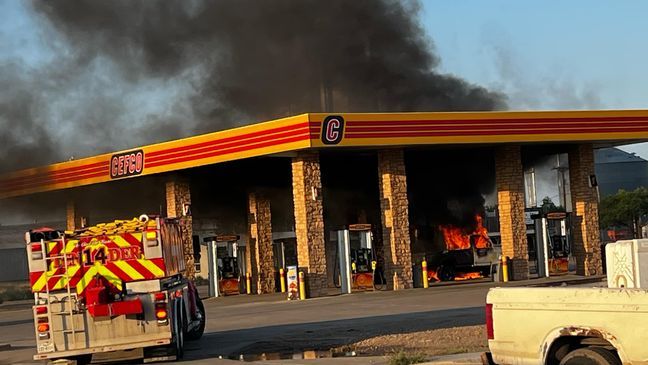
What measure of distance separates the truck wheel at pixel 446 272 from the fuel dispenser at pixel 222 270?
7.47 m

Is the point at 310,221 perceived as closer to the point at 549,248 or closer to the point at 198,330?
the point at 549,248

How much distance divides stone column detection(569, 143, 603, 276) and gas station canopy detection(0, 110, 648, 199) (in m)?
1.15

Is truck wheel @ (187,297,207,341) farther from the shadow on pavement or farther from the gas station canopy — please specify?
the gas station canopy

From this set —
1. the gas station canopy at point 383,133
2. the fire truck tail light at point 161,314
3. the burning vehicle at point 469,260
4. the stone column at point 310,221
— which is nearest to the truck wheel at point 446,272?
the burning vehicle at point 469,260

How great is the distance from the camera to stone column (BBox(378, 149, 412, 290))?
33.6 meters

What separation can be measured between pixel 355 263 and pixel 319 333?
44.6ft

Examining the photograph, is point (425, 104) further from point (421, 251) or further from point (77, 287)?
point (77, 287)

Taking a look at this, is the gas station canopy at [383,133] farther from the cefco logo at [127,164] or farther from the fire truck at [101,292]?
the fire truck at [101,292]

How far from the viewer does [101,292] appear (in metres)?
15.9

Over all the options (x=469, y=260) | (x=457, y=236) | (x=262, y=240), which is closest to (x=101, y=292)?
(x=469, y=260)

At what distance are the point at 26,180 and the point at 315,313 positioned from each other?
805 inches

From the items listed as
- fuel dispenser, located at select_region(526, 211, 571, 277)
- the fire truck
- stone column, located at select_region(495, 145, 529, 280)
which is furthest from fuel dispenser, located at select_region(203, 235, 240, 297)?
the fire truck

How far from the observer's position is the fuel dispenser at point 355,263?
109 ft

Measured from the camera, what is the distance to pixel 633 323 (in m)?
9.98
